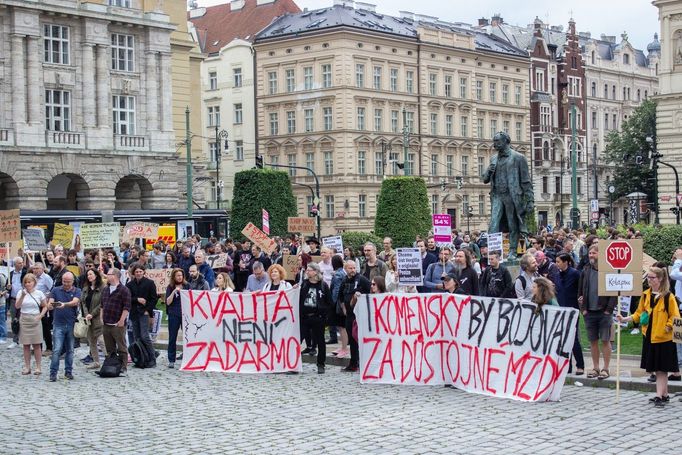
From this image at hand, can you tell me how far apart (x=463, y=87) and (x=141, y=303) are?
67.8m

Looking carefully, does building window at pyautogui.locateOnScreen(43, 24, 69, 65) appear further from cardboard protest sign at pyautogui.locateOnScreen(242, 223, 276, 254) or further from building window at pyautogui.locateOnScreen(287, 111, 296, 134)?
cardboard protest sign at pyautogui.locateOnScreen(242, 223, 276, 254)

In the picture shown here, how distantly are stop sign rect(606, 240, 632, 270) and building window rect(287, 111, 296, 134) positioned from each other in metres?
63.6

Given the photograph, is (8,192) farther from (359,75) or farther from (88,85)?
(359,75)

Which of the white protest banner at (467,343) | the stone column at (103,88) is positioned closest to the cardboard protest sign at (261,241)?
the white protest banner at (467,343)

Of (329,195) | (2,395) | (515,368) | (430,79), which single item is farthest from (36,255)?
(430,79)

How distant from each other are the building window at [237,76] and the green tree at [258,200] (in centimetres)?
3860

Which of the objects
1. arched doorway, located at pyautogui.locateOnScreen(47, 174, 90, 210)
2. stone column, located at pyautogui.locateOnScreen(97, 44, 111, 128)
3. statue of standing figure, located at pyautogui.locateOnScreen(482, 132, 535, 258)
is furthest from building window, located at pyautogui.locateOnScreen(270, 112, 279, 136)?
statue of standing figure, located at pyautogui.locateOnScreen(482, 132, 535, 258)

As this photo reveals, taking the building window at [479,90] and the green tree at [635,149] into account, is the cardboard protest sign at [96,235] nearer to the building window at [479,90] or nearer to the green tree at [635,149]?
the building window at [479,90]

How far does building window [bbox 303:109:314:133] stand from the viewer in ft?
250

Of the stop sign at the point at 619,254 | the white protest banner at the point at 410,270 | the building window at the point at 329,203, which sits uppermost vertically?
the building window at the point at 329,203

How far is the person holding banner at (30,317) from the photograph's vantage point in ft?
59.4

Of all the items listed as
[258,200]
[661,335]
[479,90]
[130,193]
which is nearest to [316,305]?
[661,335]

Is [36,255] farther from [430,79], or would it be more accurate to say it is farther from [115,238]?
[430,79]

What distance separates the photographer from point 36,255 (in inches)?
1208
